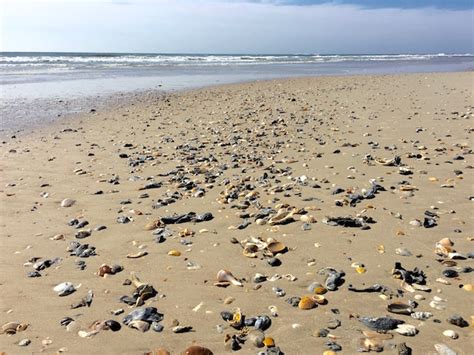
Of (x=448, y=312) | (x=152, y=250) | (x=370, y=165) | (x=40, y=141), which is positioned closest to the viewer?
(x=448, y=312)

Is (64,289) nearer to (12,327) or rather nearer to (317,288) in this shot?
(12,327)

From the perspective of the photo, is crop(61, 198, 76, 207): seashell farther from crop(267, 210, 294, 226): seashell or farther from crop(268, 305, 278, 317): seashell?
crop(268, 305, 278, 317): seashell

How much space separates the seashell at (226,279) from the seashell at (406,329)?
1.42 meters

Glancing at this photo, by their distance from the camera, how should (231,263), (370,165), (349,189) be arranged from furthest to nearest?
(370,165)
(349,189)
(231,263)

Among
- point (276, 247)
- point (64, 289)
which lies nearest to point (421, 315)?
point (276, 247)

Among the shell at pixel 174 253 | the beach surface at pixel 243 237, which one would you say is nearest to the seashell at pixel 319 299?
the beach surface at pixel 243 237

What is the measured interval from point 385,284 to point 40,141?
10144 millimetres

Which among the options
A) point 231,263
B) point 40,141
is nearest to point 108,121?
point 40,141

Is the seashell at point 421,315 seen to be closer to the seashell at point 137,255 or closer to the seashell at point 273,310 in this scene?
the seashell at point 273,310

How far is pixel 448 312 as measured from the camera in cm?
345

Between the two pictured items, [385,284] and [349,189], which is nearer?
[385,284]

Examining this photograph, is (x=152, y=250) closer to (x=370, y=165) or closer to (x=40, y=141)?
(x=370, y=165)

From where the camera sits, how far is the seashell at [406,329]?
3208mm

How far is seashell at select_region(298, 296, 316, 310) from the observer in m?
3.62
